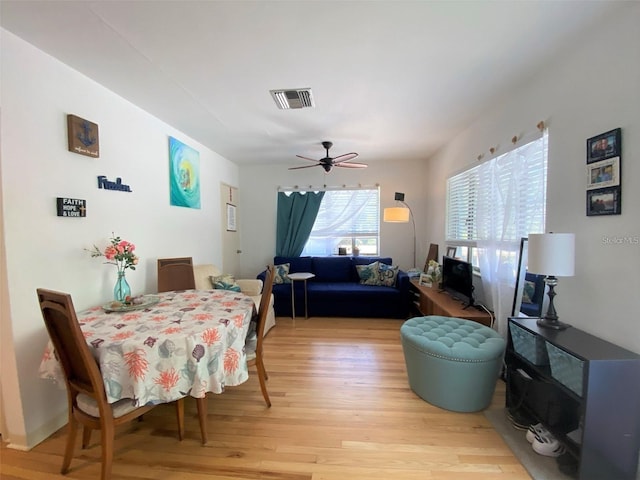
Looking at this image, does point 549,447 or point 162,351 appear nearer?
point 162,351

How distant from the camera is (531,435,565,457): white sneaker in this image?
1622 millimetres

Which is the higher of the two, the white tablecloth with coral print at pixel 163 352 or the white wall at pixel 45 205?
the white wall at pixel 45 205

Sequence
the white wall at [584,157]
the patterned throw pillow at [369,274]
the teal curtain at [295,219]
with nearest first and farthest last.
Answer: the white wall at [584,157], the patterned throw pillow at [369,274], the teal curtain at [295,219]

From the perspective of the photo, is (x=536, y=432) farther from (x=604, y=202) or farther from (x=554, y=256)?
(x=604, y=202)

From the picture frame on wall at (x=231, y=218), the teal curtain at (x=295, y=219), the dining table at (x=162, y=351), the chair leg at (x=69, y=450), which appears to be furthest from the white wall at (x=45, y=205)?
the teal curtain at (x=295, y=219)

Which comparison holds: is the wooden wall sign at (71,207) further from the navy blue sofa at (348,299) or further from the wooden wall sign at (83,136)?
the navy blue sofa at (348,299)

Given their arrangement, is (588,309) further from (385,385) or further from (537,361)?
(385,385)

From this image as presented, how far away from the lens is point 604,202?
1617 mm

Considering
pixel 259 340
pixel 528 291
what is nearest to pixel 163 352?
pixel 259 340

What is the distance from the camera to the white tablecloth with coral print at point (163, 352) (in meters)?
1.41

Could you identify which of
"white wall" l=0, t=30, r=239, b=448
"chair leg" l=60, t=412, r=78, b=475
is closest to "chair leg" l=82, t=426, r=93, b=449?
"chair leg" l=60, t=412, r=78, b=475

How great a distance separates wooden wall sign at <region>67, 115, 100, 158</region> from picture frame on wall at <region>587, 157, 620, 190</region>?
3.44 m

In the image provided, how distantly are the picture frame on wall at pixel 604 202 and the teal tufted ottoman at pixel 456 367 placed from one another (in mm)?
1103

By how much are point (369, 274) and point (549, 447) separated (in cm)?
305
